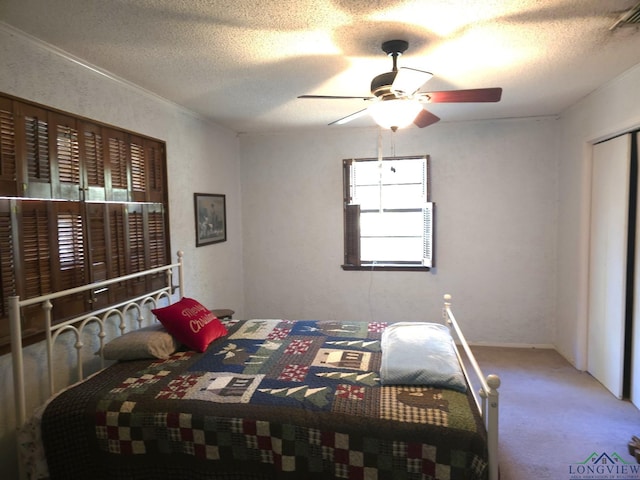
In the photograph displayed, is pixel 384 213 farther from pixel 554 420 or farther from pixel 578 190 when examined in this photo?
pixel 554 420

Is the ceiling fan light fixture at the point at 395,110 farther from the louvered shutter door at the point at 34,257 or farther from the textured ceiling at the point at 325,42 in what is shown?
the louvered shutter door at the point at 34,257

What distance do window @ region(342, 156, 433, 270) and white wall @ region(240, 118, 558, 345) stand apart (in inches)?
4.0

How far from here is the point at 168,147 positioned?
10.6ft

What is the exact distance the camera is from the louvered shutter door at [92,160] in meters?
2.37

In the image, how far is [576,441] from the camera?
2.43 meters

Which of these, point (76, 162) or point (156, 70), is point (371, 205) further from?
point (76, 162)

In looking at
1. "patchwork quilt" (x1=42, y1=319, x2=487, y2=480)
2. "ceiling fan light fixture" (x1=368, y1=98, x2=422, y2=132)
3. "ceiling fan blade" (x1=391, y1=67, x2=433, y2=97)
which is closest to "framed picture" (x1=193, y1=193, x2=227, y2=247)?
"patchwork quilt" (x1=42, y1=319, x2=487, y2=480)

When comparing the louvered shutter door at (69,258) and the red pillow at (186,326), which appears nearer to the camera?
the louvered shutter door at (69,258)

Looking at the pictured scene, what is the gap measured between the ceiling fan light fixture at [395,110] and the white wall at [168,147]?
176cm

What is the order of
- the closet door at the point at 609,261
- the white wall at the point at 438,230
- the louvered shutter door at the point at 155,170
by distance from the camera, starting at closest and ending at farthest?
the closet door at the point at 609,261 → the louvered shutter door at the point at 155,170 → the white wall at the point at 438,230

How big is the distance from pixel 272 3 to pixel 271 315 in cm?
354

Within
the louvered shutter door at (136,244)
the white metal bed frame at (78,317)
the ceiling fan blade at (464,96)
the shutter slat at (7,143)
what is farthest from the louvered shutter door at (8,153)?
the ceiling fan blade at (464,96)

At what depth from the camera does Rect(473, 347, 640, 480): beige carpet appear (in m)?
2.26

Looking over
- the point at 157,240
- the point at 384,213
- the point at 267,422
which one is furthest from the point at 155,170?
the point at 384,213
